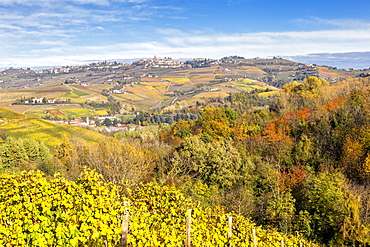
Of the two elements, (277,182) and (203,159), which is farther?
(203,159)

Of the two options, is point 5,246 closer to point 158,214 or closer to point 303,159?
point 158,214

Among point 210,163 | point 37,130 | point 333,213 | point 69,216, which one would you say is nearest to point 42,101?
point 37,130

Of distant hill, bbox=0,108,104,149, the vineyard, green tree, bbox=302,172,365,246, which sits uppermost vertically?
the vineyard

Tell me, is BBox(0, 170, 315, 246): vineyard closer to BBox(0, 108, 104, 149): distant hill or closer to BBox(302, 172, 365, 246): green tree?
BBox(302, 172, 365, 246): green tree

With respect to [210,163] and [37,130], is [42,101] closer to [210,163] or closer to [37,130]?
[37,130]

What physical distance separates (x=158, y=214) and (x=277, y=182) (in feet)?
61.3

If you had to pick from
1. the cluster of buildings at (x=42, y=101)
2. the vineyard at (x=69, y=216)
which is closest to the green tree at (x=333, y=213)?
the vineyard at (x=69, y=216)

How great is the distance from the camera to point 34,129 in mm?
68500

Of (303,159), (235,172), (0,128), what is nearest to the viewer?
(235,172)

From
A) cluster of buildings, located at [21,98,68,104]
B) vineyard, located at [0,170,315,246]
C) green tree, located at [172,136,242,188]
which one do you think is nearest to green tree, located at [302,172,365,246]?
green tree, located at [172,136,242,188]

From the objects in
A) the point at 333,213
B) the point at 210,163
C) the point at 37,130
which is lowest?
the point at 37,130

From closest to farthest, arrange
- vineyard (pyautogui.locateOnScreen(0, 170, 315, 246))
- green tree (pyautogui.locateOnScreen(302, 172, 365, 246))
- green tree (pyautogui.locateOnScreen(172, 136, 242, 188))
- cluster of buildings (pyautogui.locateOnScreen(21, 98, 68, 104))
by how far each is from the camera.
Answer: vineyard (pyautogui.locateOnScreen(0, 170, 315, 246))
green tree (pyautogui.locateOnScreen(302, 172, 365, 246))
green tree (pyautogui.locateOnScreen(172, 136, 242, 188))
cluster of buildings (pyautogui.locateOnScreen(21, 98, 68, 104))

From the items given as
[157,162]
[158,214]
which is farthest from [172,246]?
[157,162]

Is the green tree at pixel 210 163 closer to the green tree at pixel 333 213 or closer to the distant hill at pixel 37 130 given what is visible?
the green tree at pixel 333 213
